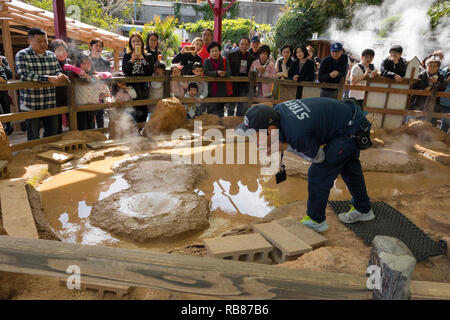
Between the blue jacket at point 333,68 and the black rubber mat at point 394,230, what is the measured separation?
13.1 ft

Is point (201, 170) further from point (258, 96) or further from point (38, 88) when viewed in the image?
point (258, 96)

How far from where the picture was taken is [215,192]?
4.62 meters

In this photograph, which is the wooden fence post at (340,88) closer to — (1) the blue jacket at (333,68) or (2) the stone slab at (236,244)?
(1) the blue jacket at (333,68)

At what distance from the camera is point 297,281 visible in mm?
1709

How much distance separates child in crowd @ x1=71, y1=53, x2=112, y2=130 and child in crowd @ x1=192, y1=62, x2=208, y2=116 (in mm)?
1857

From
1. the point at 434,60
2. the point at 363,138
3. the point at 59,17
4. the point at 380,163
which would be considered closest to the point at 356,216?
the point at 363,138

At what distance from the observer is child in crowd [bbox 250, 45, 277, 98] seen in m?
7.94

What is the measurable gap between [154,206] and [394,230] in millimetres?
2464

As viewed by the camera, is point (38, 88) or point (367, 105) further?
point (367, 105)

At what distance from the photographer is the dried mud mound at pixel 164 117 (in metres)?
6.75

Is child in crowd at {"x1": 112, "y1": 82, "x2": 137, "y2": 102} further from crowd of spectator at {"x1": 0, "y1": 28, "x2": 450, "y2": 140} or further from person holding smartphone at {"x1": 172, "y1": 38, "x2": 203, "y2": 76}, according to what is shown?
person holding smartphone at {"x1": 172, "y1": 38, "x2": 203, "y2": 76}

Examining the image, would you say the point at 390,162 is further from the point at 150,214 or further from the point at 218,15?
the point at 218,15
